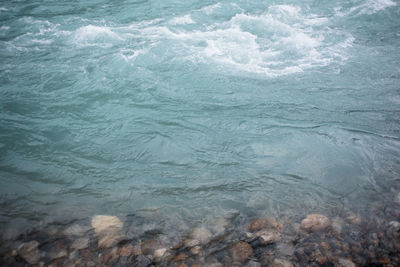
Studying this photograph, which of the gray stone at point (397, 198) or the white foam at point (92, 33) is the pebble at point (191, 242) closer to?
the gray stone at point (397, 198)

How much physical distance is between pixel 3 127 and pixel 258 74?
5095mm

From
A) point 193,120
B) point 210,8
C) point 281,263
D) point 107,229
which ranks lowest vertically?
point 281,263

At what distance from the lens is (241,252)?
2.89 metres

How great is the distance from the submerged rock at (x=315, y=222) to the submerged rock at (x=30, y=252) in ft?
9.42

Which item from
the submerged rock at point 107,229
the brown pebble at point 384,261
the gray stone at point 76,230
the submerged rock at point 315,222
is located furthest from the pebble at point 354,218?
the gray stone at point 76,230

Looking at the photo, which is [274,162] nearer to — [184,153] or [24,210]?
[184,153]

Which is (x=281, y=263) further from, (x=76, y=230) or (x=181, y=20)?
(x=181, y=20)

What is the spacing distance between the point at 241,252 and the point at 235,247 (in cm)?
9

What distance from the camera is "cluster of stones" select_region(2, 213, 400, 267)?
2.80 meters

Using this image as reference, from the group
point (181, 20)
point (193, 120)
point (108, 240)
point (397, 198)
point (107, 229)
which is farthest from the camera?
point (181, 20)

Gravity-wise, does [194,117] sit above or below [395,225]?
above

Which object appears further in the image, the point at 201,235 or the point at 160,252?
the point at 201,235

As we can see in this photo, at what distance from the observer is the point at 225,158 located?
4270 mm

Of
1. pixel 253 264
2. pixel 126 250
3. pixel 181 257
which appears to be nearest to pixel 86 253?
pixel 126 250
